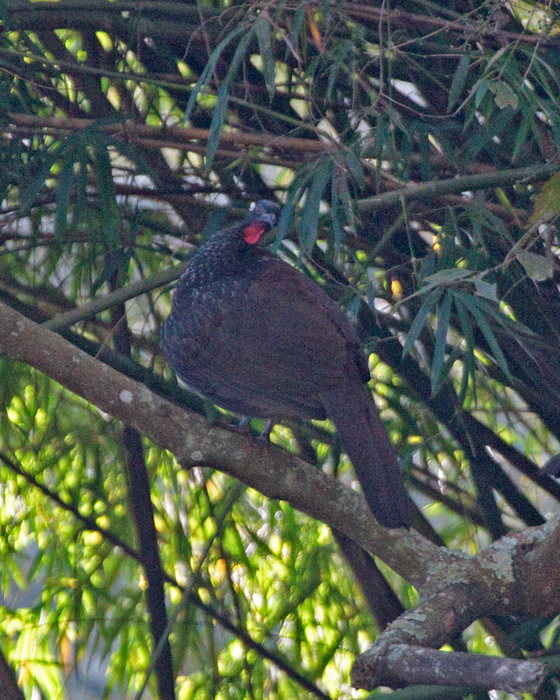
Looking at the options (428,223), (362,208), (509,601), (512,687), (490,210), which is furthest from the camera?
(428,223)

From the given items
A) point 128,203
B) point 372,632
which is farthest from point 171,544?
point 128,203

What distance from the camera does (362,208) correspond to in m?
1.93

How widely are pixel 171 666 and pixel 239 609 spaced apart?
0.27 meters

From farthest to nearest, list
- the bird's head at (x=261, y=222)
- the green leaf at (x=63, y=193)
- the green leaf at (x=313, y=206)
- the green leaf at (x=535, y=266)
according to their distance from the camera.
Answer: the bird's head at (x=261, y=222) < the green leaf at (x=63, y=193) < the green leaf at (x=313, y=206) < the green leaf at (x=535, y=266)

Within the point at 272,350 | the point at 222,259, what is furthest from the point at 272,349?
the point at 222,259

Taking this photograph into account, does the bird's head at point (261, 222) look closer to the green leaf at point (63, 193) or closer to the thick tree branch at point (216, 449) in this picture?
the green leaf at point (63, 193)

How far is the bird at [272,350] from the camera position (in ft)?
5.82

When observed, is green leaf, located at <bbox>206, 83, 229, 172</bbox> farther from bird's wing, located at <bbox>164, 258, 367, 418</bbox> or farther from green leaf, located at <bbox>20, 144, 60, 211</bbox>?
green leaf, located at <bbox>20, 144, 60, 211</bbox>

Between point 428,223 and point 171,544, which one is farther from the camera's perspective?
point 171,544

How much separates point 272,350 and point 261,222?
0.40 m

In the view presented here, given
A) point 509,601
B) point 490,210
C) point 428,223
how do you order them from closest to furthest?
1. point 509,601
2. point 490,210
3. point 428,223

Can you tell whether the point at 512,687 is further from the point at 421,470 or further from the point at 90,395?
the point at 421,470

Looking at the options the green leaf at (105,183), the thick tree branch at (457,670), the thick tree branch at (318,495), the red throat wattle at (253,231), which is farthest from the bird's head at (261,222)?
the thick tree branch at (457,670)

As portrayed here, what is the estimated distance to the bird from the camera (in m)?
1.77
